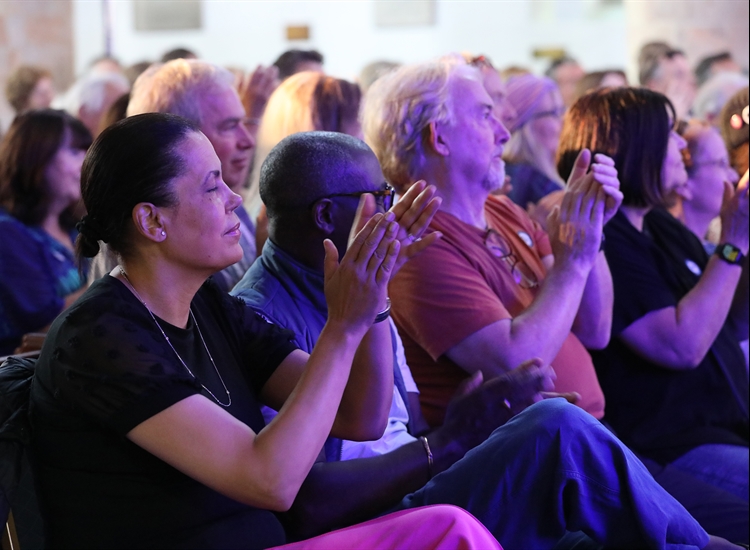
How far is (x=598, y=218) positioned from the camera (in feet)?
7.20

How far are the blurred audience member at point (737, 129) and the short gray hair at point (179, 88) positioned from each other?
1759 mm

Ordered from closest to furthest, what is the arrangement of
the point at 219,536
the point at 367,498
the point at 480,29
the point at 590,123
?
the point at 219,536 → the point at 367,498 → the point at 590,123 → the point at 480,29

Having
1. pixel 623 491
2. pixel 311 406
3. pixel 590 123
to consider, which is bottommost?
pixel 623 491

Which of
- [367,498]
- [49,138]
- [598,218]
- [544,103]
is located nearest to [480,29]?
[544,103]

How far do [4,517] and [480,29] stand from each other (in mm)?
9813

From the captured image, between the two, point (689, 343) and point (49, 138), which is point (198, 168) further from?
point (49, 138)

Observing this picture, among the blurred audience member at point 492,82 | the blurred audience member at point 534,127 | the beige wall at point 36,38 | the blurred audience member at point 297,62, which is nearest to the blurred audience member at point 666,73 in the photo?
the blurred audience member at point 534,127

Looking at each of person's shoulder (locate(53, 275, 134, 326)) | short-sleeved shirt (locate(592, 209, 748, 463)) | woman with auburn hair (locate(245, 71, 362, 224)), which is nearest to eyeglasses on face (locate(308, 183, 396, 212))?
person's shoulder (locate(53, 275, 134, 326))

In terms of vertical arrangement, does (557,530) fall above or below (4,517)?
below

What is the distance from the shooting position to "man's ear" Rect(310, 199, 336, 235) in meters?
1.91

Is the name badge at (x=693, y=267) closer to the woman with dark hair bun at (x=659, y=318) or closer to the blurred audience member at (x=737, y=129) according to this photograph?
the woman with dark hair bun at (x=659, y=318)

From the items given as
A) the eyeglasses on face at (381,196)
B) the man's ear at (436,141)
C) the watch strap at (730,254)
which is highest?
the man's ear at (436,141)

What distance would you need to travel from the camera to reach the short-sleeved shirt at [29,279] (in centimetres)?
287

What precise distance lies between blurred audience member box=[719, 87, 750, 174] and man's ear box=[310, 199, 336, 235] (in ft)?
6.25
